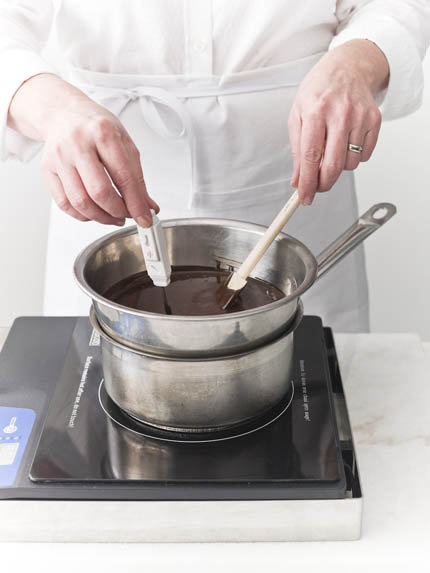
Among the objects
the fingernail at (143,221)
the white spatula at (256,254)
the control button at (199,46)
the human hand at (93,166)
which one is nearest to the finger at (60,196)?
the human hand at (93,166)

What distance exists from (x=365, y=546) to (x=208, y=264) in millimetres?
446

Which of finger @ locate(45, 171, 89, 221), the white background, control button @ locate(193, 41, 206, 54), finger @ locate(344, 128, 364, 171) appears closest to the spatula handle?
finger @ locate(344, 128, 364, 171)

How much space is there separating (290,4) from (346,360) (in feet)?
2.09

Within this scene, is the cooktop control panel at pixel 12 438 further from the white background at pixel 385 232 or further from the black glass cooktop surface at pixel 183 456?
the white background at pixel 385 232

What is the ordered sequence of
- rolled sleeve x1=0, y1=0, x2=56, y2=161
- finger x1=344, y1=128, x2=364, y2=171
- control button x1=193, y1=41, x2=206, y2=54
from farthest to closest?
control button x1=193, y1=41, x2=206, y2=54
rolled sleeve x1=0, y1=0, x2=56, y2=161
finger x1=344, y1=128, x2=364, y2=171

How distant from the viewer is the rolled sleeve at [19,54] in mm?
1163

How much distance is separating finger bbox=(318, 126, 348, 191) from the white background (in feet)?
4.83

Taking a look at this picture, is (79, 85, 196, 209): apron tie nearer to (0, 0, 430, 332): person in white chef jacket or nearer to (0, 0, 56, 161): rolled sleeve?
(0, 0, 430, 332): person in white chef jacket

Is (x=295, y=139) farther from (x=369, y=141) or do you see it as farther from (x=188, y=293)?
(x=188, y=293)

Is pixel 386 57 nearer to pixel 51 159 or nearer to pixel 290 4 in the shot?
pixel 290 4

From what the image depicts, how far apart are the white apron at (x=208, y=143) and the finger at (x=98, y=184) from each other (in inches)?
15.4

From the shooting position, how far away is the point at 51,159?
0.99 m

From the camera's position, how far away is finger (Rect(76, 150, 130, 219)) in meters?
0.93

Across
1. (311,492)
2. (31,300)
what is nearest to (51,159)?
(311,492)
